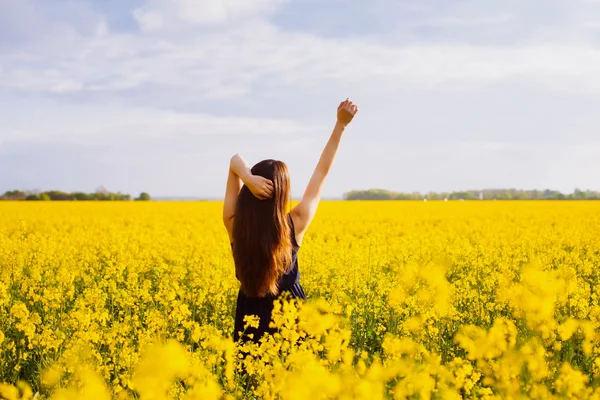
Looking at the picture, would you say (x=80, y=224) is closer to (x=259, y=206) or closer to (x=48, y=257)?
(x=48, y=257)

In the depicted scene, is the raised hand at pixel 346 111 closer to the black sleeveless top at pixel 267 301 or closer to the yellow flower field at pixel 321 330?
the black sleeveless top at pixel 267 301

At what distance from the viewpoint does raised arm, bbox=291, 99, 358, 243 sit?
398 cm

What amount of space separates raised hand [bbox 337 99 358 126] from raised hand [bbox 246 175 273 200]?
0.68 m

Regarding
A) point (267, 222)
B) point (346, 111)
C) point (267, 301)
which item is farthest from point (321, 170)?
point (267, 301)

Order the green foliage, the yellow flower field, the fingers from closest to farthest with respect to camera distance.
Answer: the yellow flower field, the fingers, the green foliage

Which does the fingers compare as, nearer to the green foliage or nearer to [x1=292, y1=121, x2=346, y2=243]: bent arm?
[x1=292, y1=121, x2=346, y2=243]: bent arm

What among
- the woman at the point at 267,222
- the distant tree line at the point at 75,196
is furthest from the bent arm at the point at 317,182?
the distant tree line at the point at 75,196

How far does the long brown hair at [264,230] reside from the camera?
12.3 ft

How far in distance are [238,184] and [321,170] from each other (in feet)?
1.78

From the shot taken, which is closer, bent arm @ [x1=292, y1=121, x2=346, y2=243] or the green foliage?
bent arm @ [x1=292, y1=121, x2=346, y2=243]

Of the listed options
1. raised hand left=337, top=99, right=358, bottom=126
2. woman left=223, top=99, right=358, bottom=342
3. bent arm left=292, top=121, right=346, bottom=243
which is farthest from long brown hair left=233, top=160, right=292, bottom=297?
raised hand left=337, top=99, right=358, bottom=126

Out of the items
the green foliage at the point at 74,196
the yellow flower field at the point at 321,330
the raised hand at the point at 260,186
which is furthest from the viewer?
the green foliage at the point at 74,196

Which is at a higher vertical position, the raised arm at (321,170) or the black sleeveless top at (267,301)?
the raised arm at (321,170)

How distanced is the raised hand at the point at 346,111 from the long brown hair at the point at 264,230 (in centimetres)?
52
